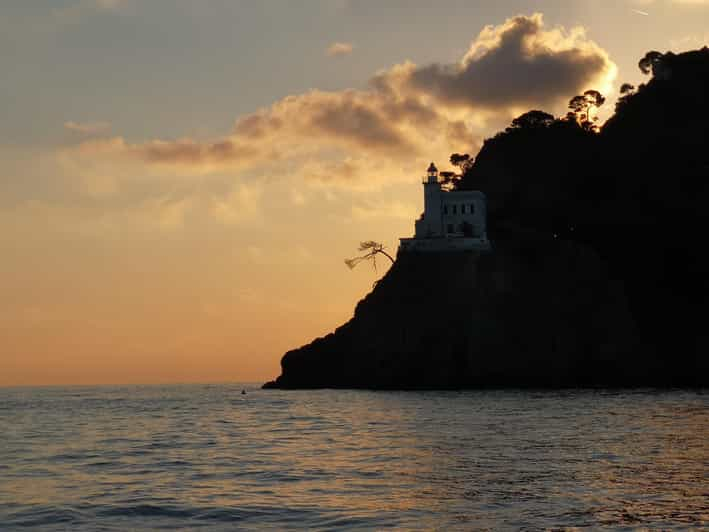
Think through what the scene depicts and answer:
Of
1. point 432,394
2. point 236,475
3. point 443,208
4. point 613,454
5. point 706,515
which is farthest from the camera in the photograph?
point 443,208

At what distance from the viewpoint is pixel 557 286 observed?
403 feet

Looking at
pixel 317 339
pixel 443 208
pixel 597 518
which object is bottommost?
pixel 597 518

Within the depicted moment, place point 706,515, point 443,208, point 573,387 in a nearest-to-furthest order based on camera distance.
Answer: point 706,515 < point 573,387 < point 443,208

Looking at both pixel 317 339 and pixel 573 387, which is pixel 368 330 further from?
pixel 573 387

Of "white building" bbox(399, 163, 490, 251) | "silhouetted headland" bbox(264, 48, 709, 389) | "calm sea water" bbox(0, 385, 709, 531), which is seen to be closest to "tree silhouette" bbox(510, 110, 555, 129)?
"silhouetted headland" bbox(264, 48, 709, 389)

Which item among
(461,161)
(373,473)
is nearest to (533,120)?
(461,161)

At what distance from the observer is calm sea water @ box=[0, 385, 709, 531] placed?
28.4 meters

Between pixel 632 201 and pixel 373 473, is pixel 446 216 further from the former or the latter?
pixel 373 473

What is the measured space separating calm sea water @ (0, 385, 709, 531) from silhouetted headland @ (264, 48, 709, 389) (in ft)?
147

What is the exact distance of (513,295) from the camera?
121062mm

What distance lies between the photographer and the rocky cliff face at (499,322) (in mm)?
116875

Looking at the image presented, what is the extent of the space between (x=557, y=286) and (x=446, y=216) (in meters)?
19.0

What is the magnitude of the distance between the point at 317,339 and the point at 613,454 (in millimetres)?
93399

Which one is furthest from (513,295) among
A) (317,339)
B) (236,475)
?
(236,475)
